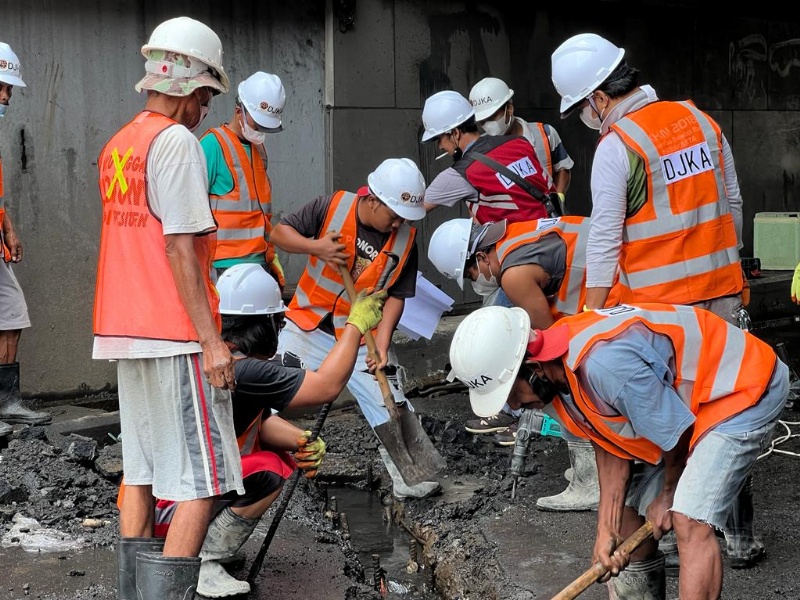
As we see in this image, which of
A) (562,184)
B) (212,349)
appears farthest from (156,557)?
(562,184)

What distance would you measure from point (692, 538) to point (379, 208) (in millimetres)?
2371

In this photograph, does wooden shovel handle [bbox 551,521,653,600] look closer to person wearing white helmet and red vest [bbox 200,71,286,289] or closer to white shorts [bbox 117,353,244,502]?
white shorts [bbox 117,353,244,502]

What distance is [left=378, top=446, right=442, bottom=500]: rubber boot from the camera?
5.23m

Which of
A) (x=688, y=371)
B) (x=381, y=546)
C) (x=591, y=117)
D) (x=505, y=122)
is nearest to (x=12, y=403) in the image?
(x=381, y=546)

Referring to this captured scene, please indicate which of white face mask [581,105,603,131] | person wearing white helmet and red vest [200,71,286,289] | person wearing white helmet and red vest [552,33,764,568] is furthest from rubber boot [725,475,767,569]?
person wearing white helmet and red vest [200,71,286,289]

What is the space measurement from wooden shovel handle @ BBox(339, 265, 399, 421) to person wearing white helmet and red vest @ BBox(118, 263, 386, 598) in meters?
0.52

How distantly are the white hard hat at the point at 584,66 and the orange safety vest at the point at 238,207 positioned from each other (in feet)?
6.64

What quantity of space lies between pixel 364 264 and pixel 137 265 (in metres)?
1.79

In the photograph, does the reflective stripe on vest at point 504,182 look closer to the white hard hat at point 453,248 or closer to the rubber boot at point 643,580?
the white hard hat at point 453,248

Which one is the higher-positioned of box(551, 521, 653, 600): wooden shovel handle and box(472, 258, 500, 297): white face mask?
box(472, 258, 500, 297): white face mask

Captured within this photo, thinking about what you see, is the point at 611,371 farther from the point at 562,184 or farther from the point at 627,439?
the point at 562,184

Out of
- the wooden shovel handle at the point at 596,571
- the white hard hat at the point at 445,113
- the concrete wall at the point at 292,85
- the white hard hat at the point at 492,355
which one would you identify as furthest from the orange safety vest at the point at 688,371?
the concrete wall at the point at 292,85

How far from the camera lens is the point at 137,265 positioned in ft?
11.2

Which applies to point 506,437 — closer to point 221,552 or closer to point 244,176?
point 244,176
